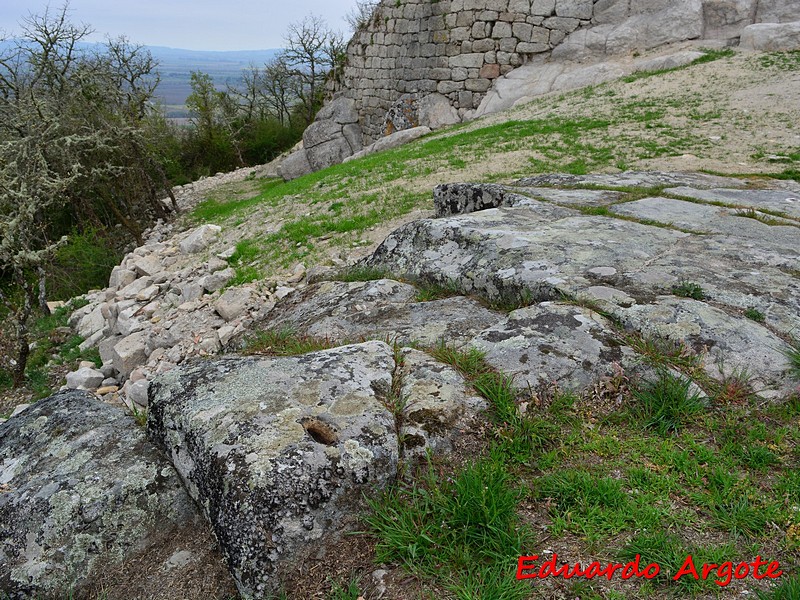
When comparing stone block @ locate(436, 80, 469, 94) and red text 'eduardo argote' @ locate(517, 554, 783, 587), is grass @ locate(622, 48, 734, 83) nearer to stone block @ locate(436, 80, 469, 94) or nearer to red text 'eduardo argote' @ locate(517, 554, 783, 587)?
stone block @ locate(436, 80, 469, 94)

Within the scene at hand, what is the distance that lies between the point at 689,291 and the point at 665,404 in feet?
3.16

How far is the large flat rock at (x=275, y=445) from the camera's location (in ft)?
6.30

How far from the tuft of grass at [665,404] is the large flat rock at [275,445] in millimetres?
1105

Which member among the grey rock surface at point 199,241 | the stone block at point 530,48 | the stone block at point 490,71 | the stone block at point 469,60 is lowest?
the grey rock surface at point 199,241

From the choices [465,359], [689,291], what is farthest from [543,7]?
[465,359]

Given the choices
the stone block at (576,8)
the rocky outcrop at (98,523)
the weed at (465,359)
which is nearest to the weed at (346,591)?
the rocky outcrop at (98,523)

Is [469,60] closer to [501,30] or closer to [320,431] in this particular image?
[501,30]

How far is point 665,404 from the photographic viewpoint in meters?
2.41

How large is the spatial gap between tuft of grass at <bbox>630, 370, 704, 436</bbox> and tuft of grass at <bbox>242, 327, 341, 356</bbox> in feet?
5.08

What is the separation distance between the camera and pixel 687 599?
65.1 inches

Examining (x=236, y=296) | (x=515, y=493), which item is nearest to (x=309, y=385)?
(x=515, y=493)

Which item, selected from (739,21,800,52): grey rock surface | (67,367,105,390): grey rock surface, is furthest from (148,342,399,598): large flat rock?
(739,21,800,52): grey rock surface

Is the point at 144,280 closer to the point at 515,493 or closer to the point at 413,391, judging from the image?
the point at 413,391

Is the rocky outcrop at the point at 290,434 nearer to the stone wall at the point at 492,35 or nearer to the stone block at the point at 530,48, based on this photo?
the stone wall at the point at 492,35
